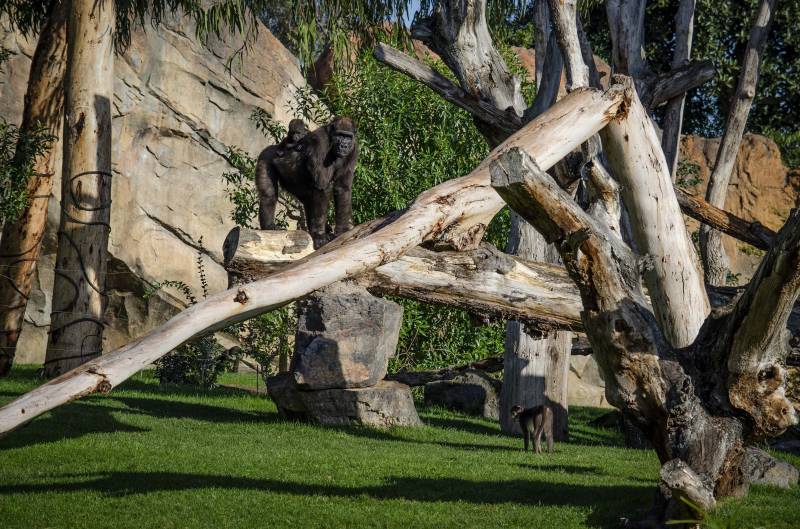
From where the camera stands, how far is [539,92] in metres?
11.4

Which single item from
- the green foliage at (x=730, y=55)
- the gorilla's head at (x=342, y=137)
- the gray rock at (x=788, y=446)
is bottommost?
the gray rock at (x=788, y=446)

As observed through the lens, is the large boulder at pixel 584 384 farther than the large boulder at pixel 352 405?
Yes

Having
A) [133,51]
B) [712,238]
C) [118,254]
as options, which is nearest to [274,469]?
[712,238]

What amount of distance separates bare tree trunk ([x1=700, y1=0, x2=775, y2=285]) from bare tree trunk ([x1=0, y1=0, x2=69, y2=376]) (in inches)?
374

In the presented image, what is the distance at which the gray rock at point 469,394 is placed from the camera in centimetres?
1356

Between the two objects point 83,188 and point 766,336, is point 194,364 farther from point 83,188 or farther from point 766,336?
point 766,336

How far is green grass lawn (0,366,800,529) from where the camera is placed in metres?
6.09

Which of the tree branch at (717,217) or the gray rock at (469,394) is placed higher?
the tree branch at (717,217)

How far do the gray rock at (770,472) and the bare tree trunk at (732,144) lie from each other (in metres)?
5.79

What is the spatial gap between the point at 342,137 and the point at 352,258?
4.98 metres

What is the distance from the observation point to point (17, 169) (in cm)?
1227

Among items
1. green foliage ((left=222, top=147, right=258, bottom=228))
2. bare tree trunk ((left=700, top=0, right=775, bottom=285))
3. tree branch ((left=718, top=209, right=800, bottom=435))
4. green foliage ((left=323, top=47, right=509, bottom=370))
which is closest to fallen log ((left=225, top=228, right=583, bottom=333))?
tree branch ((left=718, top=209, right=800, bottom=435))

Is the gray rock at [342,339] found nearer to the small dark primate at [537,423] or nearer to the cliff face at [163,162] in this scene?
the small dark primate at [537,423]

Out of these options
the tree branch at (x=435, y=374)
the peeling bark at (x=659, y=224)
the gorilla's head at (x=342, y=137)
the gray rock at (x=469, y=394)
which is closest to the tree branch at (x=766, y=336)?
the peeling bark at (x=659, y=224)
